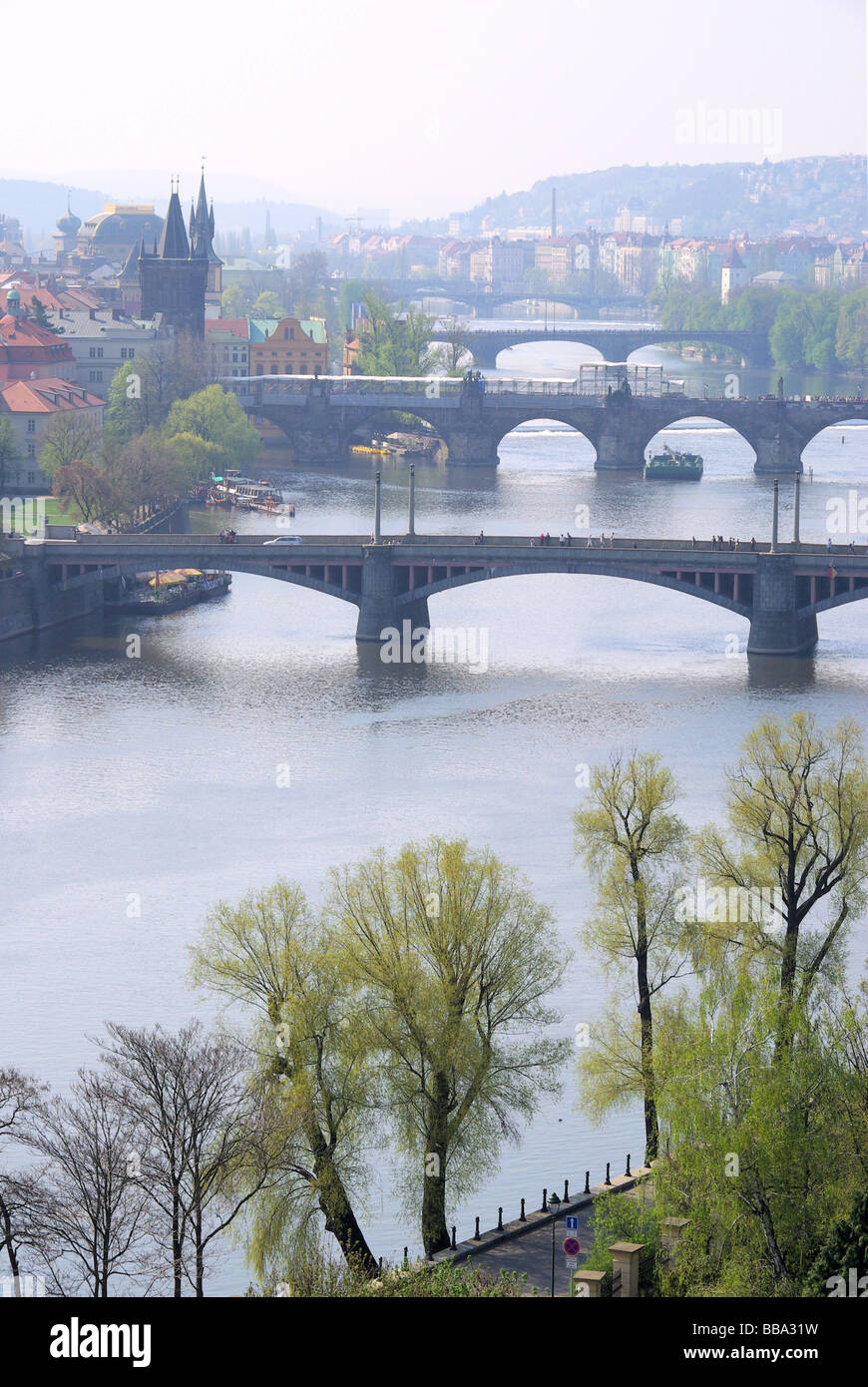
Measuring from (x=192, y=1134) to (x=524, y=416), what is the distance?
3257 inches

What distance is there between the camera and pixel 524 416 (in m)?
103

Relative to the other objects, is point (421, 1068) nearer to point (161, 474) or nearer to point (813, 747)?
point (813, 747)

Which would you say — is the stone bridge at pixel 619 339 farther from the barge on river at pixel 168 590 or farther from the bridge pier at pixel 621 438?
the barge on river at pixel 168 590

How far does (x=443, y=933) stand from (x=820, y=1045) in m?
4.41

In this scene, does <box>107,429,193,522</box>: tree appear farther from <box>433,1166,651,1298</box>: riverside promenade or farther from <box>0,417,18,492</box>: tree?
<box>433,1166,651,1298</box>: riverside promenade

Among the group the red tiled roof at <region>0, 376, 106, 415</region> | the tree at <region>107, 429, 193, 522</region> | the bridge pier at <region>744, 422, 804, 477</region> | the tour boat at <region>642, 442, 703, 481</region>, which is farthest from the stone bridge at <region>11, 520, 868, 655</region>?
the bridge pier at <region>744, 422, 804, 477</region>

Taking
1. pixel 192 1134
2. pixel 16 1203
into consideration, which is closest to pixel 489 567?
pixel 192 1134

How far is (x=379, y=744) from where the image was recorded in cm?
4631

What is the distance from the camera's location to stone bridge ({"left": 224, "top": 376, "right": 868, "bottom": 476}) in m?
101

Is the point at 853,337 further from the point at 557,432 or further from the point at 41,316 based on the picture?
the point at 41,316

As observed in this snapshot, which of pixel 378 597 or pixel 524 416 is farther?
pixel 524 416
